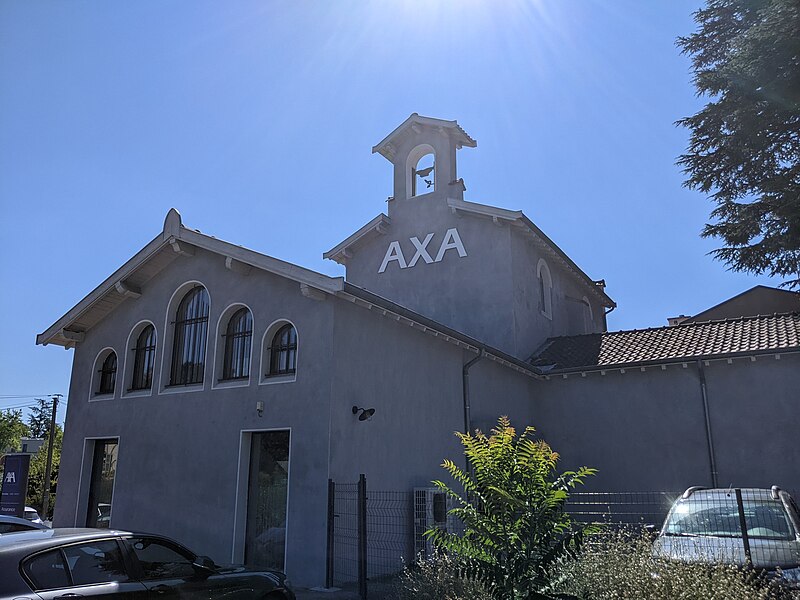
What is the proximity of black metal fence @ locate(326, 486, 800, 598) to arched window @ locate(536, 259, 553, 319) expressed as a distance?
7.95 m

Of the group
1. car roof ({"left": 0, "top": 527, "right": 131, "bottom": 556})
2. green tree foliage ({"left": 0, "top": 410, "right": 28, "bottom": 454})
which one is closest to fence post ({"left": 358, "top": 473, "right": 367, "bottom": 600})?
car roof ({"left": 0, "top": 527, "right": 131, "bottom": 556})

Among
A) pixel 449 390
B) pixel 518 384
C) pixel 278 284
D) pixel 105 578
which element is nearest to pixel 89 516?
pixel 278 284

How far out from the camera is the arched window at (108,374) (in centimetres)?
1397

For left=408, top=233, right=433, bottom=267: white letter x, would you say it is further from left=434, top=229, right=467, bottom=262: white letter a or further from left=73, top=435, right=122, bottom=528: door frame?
left=73, top=435, right=122, bottom=528: door frame

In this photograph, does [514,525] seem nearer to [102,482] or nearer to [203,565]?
[203,565]

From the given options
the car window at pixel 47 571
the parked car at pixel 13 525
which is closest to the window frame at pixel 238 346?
the parked car at pixel 13 525

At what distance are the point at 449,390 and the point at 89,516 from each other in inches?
314

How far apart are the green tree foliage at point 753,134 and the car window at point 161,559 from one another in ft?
39.3

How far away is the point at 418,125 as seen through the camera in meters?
19.3

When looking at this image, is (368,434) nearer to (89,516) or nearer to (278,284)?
(278,284)

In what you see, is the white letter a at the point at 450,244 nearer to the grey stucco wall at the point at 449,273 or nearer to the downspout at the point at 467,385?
the grey stucco wall at the point at 449,273

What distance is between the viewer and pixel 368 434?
36.4ft

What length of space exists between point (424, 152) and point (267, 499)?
12180 mm

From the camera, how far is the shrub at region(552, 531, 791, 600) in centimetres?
505
